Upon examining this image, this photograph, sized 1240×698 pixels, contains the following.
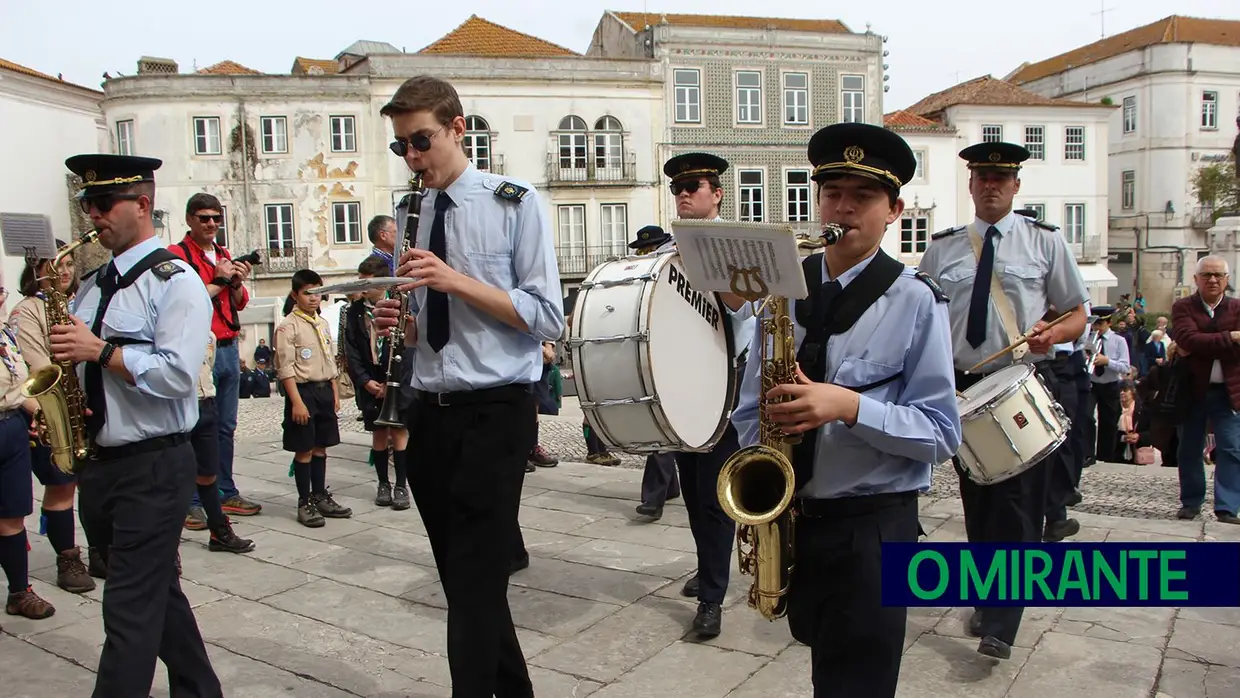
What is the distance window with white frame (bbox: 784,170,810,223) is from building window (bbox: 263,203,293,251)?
1848 centimetres

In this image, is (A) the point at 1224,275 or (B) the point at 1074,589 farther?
(A) the point at 1224,275

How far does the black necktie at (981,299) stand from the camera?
492 cm

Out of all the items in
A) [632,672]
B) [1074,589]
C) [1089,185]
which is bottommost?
[632,672]

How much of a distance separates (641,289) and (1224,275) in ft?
19.2

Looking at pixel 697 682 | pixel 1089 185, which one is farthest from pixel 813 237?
pixel 1089 185

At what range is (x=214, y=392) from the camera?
6.84 meters

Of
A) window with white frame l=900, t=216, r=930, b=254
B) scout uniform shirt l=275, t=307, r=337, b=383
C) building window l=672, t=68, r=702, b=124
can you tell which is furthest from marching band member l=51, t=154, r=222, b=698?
window with white frame l=900, t=216, r=930, b=254

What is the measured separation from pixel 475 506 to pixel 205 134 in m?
32.7

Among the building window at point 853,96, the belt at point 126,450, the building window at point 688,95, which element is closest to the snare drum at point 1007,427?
the belt at point 126,450

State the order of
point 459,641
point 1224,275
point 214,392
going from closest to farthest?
point 459,641, point 214,392, point 1224,275

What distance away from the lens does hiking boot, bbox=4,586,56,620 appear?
531cm

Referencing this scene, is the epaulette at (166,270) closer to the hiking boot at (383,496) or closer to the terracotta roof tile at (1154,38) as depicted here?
the hiking boot at (383,496)

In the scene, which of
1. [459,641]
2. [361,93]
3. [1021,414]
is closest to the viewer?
[459,641]

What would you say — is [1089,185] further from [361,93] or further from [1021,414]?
[1021,414]
